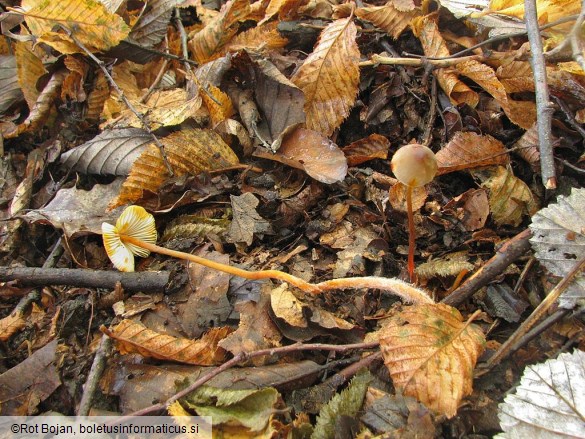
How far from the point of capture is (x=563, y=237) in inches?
71.8

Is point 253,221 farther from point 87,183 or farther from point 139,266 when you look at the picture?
point 87,183

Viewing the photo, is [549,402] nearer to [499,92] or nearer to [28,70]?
[499,92]

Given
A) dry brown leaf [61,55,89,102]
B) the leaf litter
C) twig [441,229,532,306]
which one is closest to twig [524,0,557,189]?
the leaf litter

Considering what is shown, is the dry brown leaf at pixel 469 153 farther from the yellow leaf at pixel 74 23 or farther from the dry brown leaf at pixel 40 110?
the dry brown leaf at pixel 40 110

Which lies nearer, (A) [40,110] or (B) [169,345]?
(B) [169,345]

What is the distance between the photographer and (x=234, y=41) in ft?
9.49

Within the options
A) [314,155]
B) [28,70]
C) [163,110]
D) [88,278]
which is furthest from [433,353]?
[28,70]

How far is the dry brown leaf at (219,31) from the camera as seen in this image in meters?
2.89

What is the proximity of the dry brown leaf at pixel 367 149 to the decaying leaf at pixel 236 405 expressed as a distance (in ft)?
4.16

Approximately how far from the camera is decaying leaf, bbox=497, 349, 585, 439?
146 cm

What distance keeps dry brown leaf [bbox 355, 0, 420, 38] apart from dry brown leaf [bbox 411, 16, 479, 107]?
0.06 metres

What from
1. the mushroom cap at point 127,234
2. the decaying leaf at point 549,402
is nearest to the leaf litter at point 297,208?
the decaying leaf at point 549,402

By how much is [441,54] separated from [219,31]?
4.31 feet

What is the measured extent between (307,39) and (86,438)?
7.65 ft
